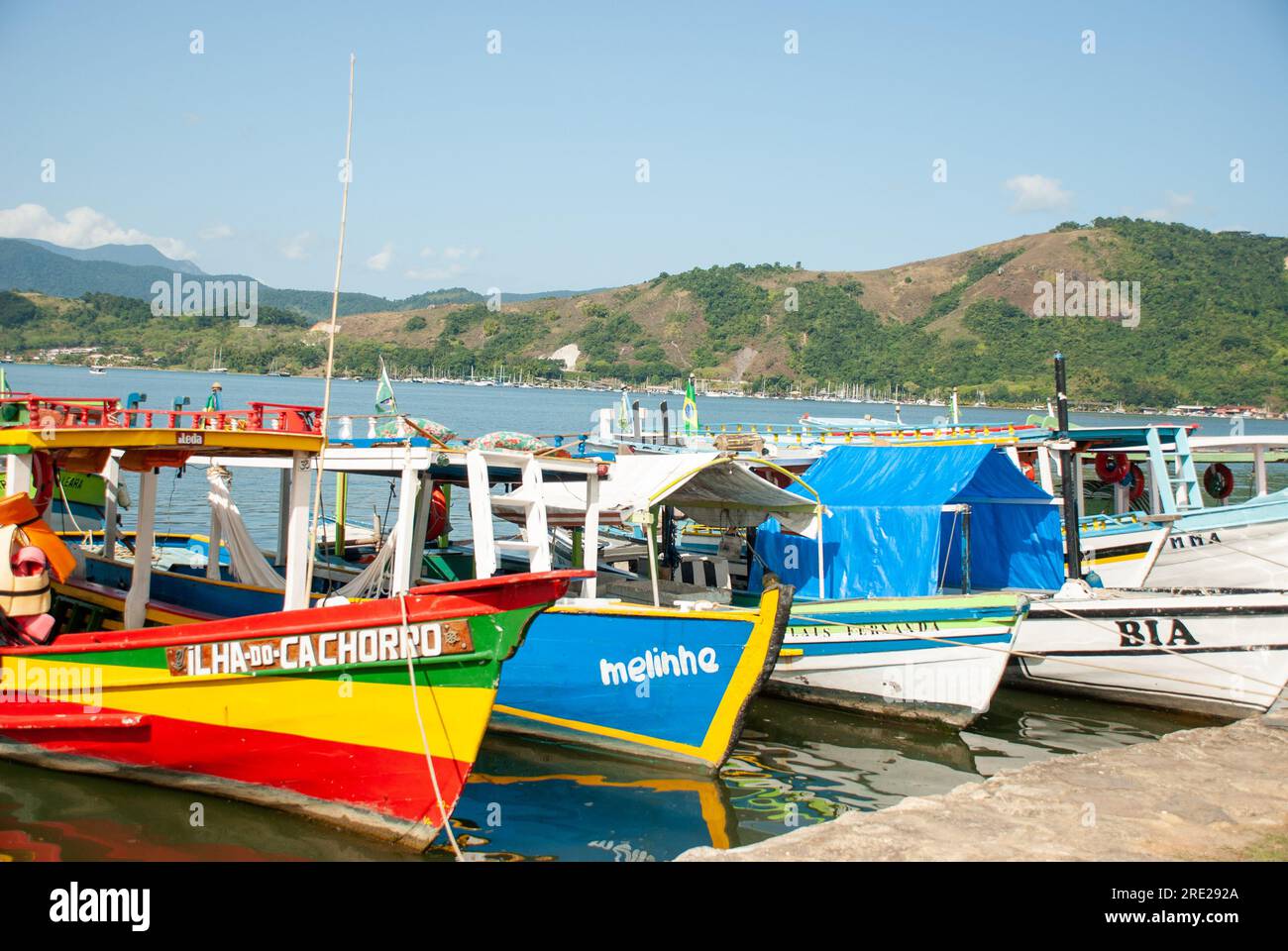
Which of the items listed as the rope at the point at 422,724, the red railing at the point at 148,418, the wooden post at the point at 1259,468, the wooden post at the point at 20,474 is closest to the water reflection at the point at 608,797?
the rope at the point at 422,724

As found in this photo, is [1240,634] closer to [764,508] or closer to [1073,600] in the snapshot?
[1073,600]

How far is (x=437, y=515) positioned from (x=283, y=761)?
23.6 ft

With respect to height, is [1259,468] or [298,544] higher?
[1259,468]

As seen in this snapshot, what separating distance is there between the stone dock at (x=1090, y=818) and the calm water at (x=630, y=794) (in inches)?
88.0

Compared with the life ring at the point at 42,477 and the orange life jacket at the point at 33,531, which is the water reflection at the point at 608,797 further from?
the life ring at the point at 42,477

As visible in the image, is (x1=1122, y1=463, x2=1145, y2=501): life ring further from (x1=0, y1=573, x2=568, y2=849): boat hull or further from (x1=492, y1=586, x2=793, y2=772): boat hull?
(x1=0, y1=573, x2=568, y2=849): boat hull

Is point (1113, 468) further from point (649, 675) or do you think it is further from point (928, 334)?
point (928, 334)

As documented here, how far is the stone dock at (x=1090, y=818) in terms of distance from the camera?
6781 millimetres

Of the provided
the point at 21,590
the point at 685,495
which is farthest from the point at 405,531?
the point at 685,495

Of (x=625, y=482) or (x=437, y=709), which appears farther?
(x=625, y=482)

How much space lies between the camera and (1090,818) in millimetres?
7367
